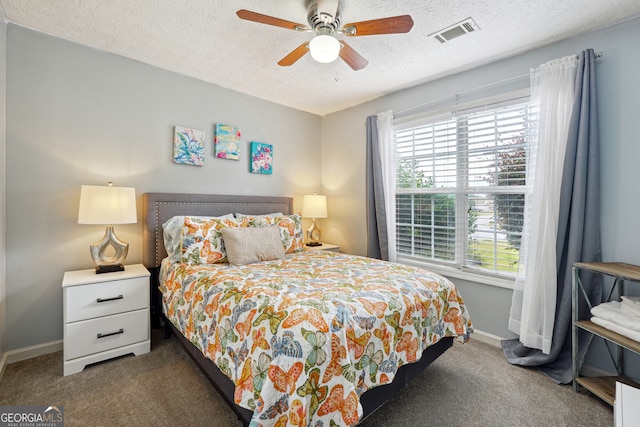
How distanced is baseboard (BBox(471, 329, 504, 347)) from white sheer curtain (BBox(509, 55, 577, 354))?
313 millimetres

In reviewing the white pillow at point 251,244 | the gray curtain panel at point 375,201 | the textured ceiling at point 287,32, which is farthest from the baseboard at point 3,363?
the gray curtain panel at point 375,201

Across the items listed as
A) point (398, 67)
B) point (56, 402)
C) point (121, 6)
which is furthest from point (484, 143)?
point (56, 402)

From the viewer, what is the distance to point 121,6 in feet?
6.23

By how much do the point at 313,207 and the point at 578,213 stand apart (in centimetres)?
255

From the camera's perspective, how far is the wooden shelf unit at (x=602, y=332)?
1623 mm

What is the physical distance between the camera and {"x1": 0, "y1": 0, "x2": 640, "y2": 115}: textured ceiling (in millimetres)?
1865

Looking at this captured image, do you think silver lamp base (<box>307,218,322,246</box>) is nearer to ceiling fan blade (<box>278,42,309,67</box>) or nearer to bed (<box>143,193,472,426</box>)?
bed (<box>143,193,472,426</box>)

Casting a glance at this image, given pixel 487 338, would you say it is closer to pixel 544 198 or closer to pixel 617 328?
pixel 617 328

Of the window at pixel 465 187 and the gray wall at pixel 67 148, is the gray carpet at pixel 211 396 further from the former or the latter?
the window at pixel 465 187

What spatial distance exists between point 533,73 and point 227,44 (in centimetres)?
247

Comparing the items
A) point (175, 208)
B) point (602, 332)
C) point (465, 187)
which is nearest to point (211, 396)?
point (175, 208)

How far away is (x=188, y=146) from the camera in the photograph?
2.93 metres

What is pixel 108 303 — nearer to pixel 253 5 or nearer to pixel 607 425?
pixel 253 5

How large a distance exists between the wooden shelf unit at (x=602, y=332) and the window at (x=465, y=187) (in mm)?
581
